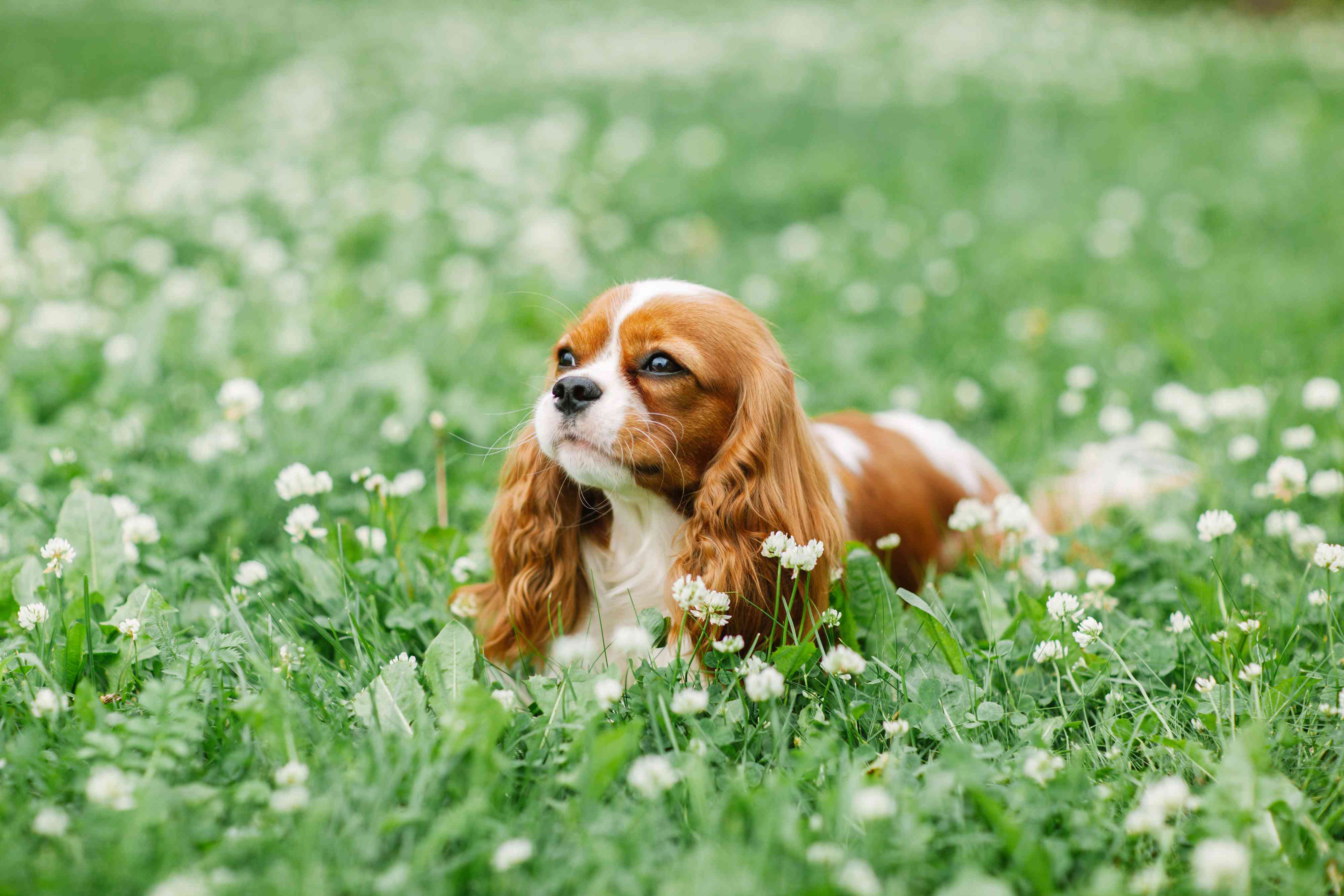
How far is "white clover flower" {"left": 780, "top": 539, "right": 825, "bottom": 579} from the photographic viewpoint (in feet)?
6.91

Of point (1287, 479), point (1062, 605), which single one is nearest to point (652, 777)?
point (1062, 605)

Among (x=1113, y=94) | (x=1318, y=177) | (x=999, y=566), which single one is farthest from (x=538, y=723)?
(x=1113, y=94)

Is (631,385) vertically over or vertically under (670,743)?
over

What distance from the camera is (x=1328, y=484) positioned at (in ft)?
9.56

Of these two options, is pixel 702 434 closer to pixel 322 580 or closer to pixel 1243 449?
pixel 322 580

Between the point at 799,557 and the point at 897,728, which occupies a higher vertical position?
the point at 799,557

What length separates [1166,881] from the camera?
166 centimetres

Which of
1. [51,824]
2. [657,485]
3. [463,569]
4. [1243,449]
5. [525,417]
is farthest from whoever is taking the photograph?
[525,417]

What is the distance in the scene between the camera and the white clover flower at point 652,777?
5.64ft

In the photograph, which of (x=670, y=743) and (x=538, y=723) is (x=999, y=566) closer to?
(x=670, y=743)

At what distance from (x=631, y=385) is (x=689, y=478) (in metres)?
0.23

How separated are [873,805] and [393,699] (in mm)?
937

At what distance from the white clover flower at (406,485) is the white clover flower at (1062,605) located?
1544 mm

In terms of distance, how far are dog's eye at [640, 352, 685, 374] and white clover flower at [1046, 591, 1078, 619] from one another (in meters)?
0.89
